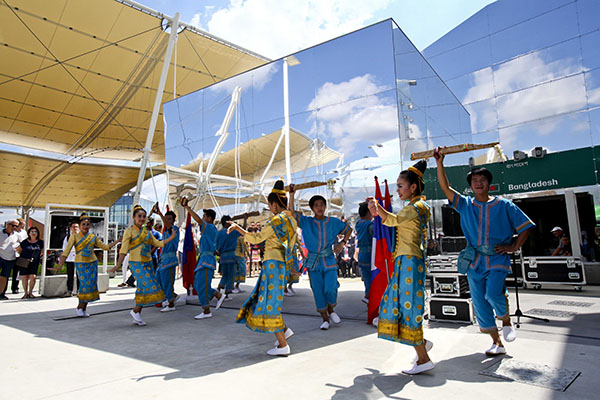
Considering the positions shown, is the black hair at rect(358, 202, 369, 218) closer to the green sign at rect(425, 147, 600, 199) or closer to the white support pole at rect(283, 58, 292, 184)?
the white support pole at rect(283, 58, 292, 184)

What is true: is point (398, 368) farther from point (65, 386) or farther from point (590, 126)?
point (590, 126)

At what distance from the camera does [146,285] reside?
582 centimetres

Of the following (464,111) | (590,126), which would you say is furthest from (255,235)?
(464,111)

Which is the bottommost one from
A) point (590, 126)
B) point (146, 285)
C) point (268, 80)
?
point (146, 285)

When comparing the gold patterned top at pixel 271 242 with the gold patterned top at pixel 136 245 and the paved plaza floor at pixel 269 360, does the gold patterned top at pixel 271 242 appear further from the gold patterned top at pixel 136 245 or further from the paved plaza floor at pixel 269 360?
the gold patterned top at pixel 136 245

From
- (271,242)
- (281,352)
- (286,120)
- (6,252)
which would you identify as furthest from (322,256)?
(6,252)

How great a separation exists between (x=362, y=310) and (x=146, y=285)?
11.5 ft

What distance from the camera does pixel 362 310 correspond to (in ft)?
20.3

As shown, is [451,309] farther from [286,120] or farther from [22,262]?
[22,262]

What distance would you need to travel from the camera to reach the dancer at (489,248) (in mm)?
3312

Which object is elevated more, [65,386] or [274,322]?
[274,322]

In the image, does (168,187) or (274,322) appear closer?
(274,322)

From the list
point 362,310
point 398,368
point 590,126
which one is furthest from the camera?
point 590,126

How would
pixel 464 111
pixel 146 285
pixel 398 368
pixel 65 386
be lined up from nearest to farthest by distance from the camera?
pixel 65 386 < pixel 398 368 < pixel 146 285 < pixel 464 111
